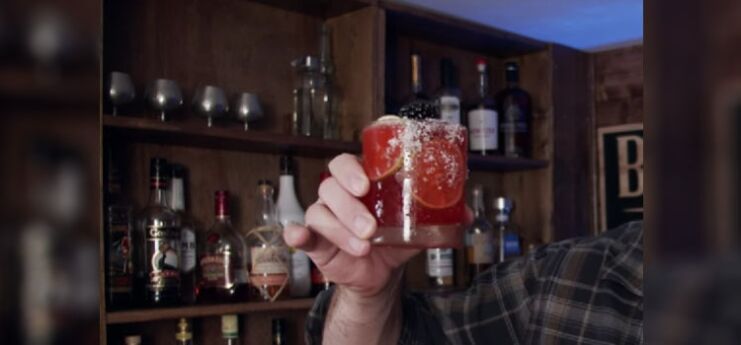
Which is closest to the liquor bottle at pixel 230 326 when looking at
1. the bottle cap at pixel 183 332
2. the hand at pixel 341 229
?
the bottle cap at pixel 183 332

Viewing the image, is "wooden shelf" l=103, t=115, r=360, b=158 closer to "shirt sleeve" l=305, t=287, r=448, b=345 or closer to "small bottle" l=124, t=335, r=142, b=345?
"small bottle" l=124, t=335, r=142, b=345

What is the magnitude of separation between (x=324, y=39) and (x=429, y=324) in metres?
1.06

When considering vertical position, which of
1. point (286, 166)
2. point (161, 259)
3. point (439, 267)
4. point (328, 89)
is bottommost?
Answer: point (439, 267)

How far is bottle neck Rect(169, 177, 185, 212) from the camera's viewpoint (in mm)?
1829

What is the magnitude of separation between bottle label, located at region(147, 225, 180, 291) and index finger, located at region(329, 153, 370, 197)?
903 millimetres

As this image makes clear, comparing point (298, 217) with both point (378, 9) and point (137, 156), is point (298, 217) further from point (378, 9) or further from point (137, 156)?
point (378, 9)

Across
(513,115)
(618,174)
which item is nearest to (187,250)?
(513,115)

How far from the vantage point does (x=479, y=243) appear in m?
2.53

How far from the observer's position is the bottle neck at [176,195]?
183cm

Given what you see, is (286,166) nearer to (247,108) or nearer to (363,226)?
(247,108)

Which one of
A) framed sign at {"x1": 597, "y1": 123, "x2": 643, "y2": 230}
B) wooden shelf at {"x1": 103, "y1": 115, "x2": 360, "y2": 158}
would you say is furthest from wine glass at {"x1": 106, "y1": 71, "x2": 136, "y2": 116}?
framed sign at {"x1": 597, "y1": 123, "x2": 643, "y2": 230}

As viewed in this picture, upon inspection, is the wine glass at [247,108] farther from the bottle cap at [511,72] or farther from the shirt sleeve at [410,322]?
the bottle cap at [511,72]

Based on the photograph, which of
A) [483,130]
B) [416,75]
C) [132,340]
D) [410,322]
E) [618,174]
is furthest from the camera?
[618,174]

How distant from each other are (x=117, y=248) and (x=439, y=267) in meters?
1.05
